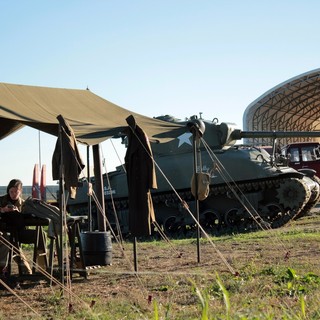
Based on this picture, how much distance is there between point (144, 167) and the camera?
9.91 m

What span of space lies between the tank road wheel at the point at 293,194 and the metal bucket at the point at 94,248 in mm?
9746

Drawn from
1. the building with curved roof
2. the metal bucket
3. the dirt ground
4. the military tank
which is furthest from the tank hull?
the building with curved roof

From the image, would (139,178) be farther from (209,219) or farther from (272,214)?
(272,214)

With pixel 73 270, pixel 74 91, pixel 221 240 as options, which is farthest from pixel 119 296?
pixel 221 240

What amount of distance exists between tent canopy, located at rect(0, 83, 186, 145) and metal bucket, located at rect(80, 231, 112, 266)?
1.44 meters

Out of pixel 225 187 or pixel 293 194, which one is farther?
pixel 225 187

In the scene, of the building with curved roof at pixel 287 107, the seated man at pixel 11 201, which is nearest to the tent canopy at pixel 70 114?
the seated man at pixel 11 201

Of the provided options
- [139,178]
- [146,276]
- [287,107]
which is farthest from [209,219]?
[287,107]

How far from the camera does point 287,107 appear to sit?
48.3 metres

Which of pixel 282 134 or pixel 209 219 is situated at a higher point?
pixel 282 134

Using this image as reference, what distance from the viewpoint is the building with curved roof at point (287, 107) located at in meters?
42.8

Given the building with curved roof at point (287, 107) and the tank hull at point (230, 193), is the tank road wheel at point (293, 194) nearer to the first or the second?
the tank hull at point (230, 193)

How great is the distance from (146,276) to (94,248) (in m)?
0.91

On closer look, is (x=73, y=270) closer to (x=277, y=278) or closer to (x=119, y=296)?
(x=119, y=296)
